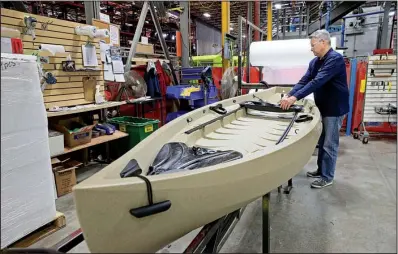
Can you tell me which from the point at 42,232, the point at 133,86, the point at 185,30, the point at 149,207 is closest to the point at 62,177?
the point at 42,232

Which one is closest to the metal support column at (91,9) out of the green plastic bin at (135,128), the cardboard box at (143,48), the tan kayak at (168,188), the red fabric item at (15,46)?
the green plastic bin at (135,128)

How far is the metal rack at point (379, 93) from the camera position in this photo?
4.26 meters

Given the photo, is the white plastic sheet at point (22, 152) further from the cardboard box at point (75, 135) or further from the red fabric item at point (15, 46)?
the cardboard box at point (75, 135)

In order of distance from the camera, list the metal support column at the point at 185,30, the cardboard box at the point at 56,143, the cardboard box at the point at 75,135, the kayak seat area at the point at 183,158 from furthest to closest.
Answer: the metal support column at the point at 185,30 → the cardboard box at the point at 75,135 → the cardboard box at the point at 56,143 → the kayak seat area at the point at 183,158

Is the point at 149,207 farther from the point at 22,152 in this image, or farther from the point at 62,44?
the point at 62,44

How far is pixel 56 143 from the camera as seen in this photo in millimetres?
2455

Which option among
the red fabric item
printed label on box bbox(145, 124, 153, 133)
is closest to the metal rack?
printed label on box bbox(145, 124, 153, 133)

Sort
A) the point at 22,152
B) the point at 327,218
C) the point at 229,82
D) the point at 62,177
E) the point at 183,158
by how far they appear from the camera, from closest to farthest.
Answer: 1. the point at 183,158
2. the point at 22,152
3. the point at 327,218
4. the point at 62,177
5. the point at 229,82

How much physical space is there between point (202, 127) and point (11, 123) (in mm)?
1241

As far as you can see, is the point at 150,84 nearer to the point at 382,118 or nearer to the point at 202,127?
the point at 202,127

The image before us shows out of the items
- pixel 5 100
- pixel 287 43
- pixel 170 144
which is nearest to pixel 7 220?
pixel 5 100

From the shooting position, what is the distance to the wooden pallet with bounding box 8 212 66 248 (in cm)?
178

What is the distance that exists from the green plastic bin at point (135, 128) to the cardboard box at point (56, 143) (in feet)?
3.23

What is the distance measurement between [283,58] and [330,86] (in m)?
1.94
